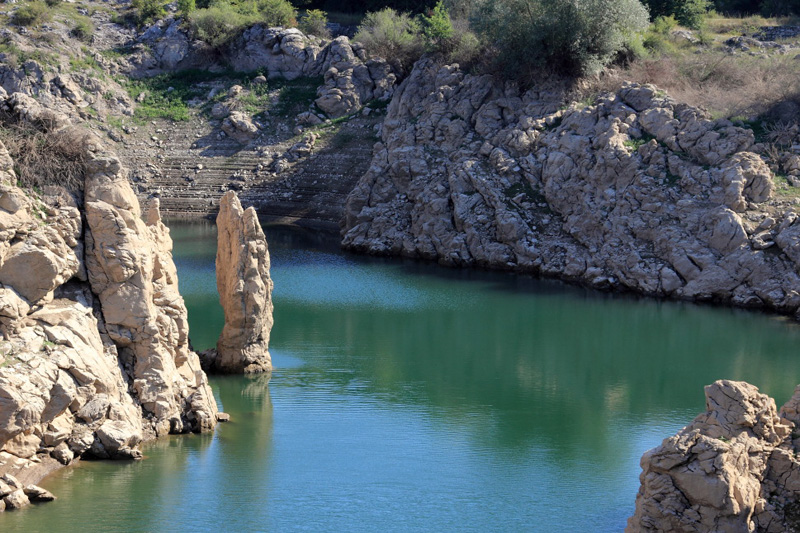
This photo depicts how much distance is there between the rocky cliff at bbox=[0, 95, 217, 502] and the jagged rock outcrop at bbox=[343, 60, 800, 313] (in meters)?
21.5

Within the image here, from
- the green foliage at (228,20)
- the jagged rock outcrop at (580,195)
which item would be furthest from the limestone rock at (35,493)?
the green foliage at (228,20)

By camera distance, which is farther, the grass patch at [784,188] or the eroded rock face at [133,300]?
the grass patch at [784,188]

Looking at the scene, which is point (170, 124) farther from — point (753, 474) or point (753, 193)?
point (753, 474)

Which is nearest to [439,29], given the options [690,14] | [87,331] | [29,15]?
[690,14]

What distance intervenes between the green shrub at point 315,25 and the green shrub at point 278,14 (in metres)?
0.71

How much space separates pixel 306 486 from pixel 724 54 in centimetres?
3684

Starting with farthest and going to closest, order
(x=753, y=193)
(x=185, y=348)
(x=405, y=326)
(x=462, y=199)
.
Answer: (x=462, y=199)
(x=753, y=193)
(x=405, y=326)
(x=185, y=348)

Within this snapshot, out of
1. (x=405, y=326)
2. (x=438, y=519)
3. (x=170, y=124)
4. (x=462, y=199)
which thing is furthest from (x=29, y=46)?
(x=438, y=519)

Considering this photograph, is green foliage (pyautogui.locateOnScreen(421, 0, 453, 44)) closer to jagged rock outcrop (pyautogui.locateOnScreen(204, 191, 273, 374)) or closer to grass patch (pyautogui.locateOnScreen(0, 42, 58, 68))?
grass patch (pyautogui.locateOnScreen(0, 42, 58, 68))

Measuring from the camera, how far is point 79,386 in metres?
17.4

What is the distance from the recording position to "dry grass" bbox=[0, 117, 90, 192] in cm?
1898

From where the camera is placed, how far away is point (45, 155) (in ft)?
63.3

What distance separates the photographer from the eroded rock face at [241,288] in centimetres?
2416

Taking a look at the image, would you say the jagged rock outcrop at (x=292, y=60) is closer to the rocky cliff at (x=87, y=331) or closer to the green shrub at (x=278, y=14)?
the green shrub at (x=278, y=14)
